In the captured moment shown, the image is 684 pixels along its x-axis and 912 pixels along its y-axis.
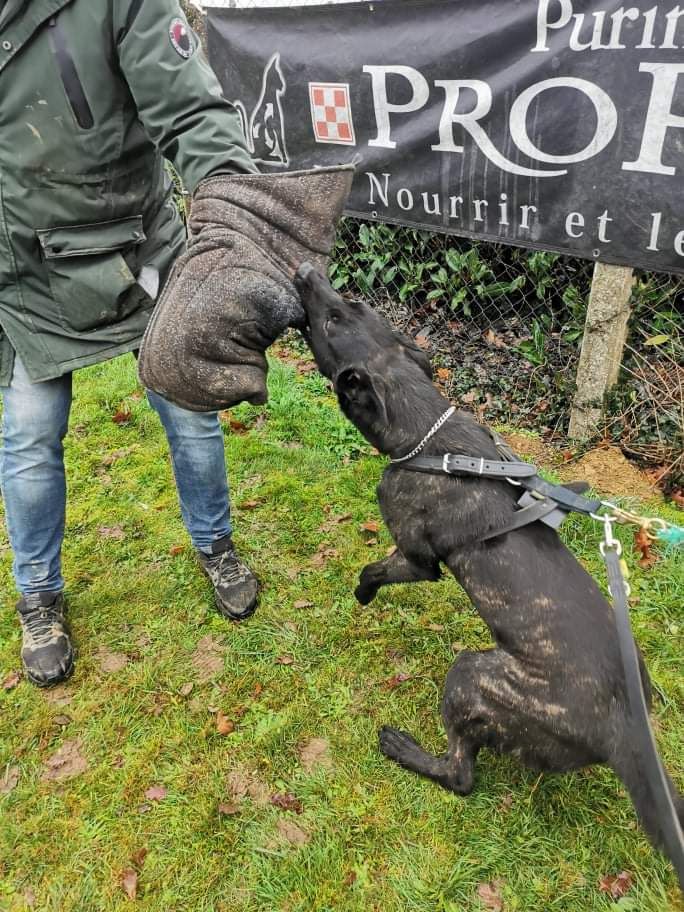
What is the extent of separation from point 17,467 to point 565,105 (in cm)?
310

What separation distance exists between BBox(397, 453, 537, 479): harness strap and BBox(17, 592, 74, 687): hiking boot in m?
1.72

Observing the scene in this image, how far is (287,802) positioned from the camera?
7.55 ft

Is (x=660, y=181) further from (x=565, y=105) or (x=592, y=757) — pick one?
(x=592, y=757)

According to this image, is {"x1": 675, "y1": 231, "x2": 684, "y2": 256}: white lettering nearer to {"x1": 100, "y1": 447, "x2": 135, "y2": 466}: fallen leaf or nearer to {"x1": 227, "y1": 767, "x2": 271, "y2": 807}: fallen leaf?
{"x1": 227, "y1": 767, "x2": 271, "y2": 807}: fallen leaf

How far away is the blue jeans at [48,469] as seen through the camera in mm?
2457

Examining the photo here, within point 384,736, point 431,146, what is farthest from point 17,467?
point 431,146

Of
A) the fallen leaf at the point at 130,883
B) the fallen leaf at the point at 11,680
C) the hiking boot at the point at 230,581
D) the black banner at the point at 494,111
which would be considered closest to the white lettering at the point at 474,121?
the black banner at the point at 494,111

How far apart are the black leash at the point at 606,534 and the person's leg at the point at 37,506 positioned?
1.36 meters

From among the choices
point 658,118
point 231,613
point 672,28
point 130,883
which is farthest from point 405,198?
point 130,883

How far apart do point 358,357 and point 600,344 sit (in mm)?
1983

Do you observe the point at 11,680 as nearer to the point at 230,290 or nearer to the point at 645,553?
the point at 230,290

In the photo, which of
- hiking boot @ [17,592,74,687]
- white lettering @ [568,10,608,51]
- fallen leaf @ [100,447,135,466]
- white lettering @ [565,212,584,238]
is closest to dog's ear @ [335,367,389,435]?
hiking boot @ [17,592,74,687]

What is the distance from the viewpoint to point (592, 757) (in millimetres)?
1957

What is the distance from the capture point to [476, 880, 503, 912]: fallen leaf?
2.03 metres
